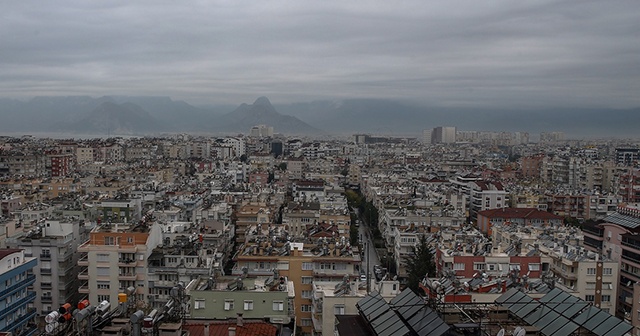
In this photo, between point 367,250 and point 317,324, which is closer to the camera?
point 317,324

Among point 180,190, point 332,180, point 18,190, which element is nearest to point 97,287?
point 180,190

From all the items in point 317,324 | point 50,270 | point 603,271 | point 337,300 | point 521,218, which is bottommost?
point 521,218

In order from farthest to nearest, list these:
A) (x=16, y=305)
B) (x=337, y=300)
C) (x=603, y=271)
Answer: (x=603, y=271) → (x=16, y=305) → (x=337, y=300)

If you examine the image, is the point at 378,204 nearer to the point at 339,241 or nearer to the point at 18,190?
the point at 339,241

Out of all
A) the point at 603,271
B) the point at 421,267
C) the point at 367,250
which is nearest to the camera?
the point at 603,271

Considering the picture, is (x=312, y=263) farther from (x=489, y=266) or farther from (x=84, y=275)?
(x=84, y=275)

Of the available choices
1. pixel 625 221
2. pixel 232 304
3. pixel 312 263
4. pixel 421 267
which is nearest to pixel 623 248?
pixel 625 221

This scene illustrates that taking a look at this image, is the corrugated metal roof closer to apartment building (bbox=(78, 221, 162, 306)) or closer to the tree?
the tree

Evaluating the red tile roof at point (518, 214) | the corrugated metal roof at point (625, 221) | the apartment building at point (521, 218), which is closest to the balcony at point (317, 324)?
the corrugated metal roof at point (625, 221)
